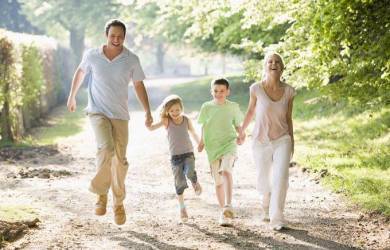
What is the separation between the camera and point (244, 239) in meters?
6.68

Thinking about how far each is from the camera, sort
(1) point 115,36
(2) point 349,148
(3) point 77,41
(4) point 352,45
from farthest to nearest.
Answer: (3) point 77,41
(2) point 349,148
(4) point 352,45
(1) point 115,36

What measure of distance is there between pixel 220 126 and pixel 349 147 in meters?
6.31

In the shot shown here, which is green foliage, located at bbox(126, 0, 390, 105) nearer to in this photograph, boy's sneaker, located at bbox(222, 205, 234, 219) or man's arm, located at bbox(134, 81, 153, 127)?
man's arm, located at bbox(134, 81, 153, 127)

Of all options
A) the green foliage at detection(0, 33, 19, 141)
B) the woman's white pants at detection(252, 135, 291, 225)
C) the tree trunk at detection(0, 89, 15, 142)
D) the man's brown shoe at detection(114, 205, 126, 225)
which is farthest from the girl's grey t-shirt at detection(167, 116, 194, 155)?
the tree trunk at detection(0, 89, 15, 142)

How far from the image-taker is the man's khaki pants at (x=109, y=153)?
692cm

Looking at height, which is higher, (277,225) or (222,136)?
(222,136)

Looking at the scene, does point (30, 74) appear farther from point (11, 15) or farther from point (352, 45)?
point (11, 15)

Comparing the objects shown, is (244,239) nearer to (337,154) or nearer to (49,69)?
(337,154)

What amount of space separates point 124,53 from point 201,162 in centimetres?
709

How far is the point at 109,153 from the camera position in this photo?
274 inches

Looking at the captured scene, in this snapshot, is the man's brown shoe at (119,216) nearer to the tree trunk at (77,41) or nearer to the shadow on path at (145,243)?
the shadow on path at (145,243)

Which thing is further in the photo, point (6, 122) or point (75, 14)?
point (75, 14)

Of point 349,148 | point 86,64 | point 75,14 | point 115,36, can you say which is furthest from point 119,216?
point 75,14

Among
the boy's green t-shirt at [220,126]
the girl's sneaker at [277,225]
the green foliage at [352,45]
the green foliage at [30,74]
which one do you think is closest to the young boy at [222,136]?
the boy's green t-shirt at [220,126]
